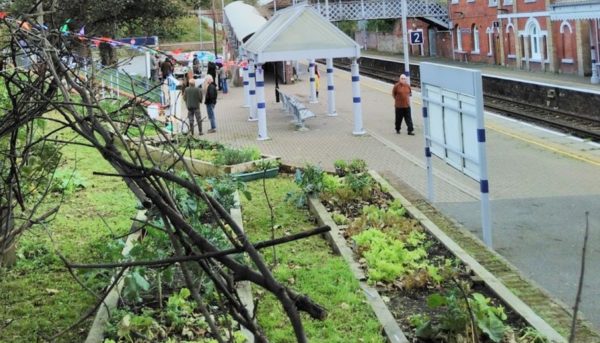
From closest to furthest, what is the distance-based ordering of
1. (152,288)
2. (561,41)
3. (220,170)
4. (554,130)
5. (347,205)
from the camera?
(152,288) < (347,205) < (220,170) < (554,130) < (561,41)

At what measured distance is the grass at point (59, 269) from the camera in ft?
21.8

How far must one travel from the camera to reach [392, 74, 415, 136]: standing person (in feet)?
62.8

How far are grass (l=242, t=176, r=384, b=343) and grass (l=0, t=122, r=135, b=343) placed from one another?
166 cm

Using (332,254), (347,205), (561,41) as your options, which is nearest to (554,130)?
(347,205)

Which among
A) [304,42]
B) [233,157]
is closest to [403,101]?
[304,42]

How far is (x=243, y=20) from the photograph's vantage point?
36281 millimetres


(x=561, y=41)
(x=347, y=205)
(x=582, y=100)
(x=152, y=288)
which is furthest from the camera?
(x=561, y=41)

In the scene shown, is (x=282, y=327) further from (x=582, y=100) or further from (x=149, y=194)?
(x=582, y=100)

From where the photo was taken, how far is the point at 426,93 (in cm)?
1191

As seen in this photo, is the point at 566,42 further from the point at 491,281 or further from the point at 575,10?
the point at 491,281

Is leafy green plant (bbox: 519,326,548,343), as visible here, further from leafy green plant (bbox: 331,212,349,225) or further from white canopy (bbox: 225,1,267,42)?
white canopy (bbox: 225,1,267,42)

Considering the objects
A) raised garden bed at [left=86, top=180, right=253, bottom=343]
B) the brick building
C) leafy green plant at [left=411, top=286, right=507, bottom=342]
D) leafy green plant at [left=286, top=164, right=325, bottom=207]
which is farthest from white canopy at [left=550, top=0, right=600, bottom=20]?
raised garden bed at [left=86, top=180, right=253, bottom=343]

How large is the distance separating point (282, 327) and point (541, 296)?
8.34ft

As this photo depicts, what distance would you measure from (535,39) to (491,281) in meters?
36.3
